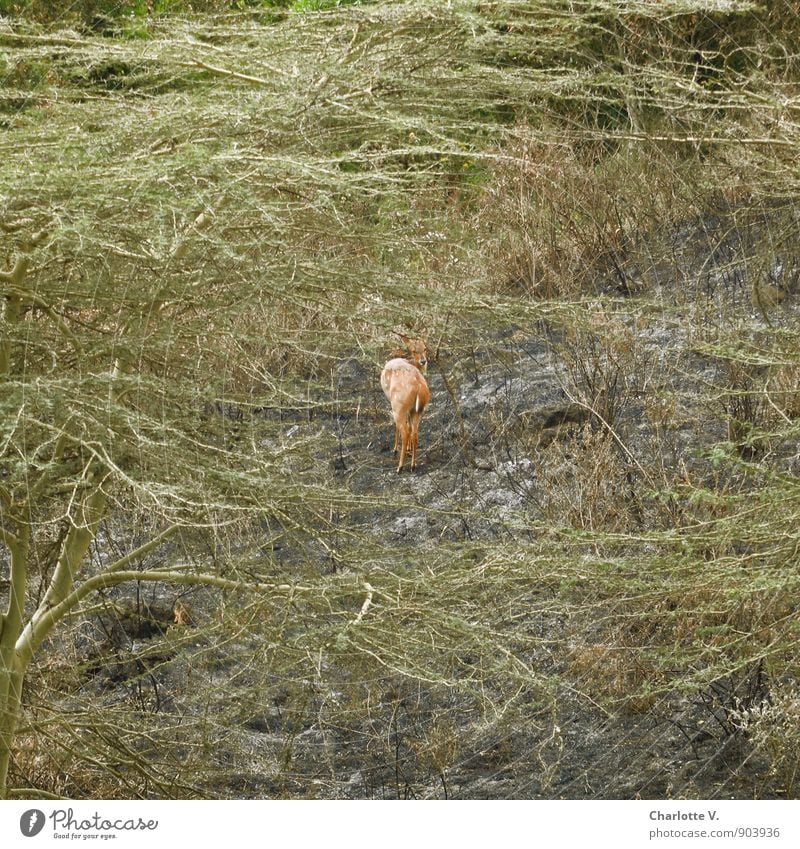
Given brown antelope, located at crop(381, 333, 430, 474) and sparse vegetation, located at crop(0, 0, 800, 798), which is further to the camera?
brown antelope, located at crop(381, 333, 430, 474)

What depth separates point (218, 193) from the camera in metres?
2.82

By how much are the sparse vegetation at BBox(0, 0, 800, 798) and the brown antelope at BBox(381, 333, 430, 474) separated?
0.13 metres

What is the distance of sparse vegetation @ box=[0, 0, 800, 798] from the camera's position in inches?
113

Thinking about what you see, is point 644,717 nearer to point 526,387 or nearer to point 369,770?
point 369,770

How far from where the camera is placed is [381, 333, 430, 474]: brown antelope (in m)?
4.91

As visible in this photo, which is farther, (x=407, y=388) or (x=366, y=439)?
(x=366, y=439)

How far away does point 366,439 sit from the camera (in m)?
5.52

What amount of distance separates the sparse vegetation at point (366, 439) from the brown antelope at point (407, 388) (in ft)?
0.42

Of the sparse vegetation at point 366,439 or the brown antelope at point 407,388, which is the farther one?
the brown antelope at point 407,388

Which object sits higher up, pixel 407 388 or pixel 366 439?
pixel 407 388

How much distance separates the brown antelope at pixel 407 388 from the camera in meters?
4.91

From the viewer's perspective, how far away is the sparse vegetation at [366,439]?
2.88 meters

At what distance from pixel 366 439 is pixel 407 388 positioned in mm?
616
